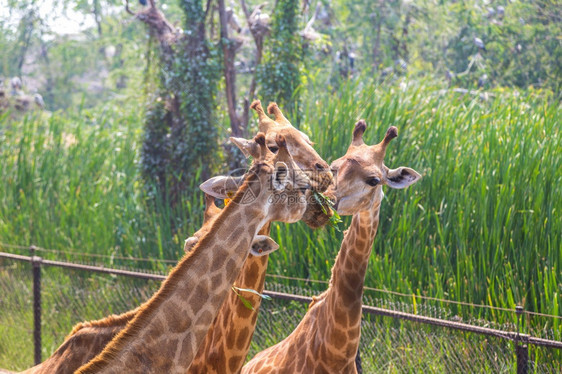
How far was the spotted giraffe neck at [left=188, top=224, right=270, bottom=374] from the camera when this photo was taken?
361 cm

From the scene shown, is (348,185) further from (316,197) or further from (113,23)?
(113,23)

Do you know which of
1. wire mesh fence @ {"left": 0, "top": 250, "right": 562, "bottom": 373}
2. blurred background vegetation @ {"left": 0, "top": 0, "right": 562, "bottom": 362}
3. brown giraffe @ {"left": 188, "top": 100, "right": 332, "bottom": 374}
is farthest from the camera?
blurred background vegetation @ {"left": 0, "top": 0, "right": 562, "bottom": 362}

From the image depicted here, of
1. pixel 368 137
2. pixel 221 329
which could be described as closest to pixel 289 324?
pixel 368 137

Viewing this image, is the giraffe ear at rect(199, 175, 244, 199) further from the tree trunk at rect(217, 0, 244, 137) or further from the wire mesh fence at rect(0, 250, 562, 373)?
the tree trunk at rect(217, 0, 244, 137)

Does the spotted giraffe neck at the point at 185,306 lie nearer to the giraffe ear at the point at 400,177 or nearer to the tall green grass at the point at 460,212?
the giraffe ear at the point at 400,177

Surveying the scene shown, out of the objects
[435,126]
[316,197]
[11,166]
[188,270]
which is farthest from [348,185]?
[11,166]

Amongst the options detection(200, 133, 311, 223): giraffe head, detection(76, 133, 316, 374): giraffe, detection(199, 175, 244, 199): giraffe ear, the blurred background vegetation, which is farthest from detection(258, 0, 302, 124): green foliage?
detection(76, 133, 316, 374): giraffe

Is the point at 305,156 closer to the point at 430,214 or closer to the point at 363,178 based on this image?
the point at 363,178

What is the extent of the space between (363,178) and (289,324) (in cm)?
269

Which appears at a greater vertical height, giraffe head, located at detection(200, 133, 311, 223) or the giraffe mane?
giraffe head, located at detection(200, 133, 311, 223)

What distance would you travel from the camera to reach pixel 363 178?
383 cm

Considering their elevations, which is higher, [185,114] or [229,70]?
[229,70]

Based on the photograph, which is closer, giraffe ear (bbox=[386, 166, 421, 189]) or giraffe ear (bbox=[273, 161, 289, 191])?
giraffe ear (bbox=[273, 161, 289, 191])

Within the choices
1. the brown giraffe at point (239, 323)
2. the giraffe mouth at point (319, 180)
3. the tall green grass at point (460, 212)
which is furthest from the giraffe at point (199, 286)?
the tall green grass at point (460, 212)
